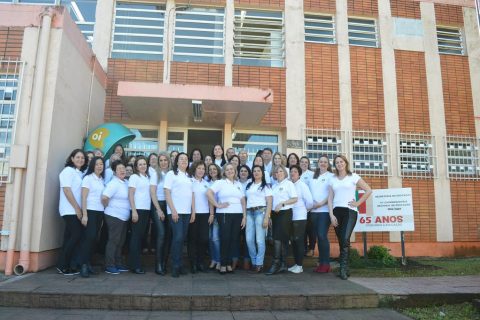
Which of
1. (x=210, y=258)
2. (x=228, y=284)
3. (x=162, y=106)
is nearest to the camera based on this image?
(x=228, y=284)

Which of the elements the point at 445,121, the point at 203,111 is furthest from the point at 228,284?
the point at 445,121

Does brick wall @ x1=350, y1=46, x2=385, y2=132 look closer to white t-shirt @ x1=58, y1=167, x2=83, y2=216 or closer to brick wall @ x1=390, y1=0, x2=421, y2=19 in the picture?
brick wall @ x1=390, y1=0, x2=421, y2=19

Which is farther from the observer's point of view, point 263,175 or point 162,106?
point 162,106

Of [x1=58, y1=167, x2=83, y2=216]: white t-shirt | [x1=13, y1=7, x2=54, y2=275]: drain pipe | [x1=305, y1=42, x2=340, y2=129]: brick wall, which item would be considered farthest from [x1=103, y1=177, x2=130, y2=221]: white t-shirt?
[x1=305, y1=42, x2=340, y2=129]: brick wall

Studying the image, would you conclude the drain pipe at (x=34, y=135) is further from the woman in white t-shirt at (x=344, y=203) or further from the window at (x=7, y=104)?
the woman in white t-shirt at (x=344, y=203)

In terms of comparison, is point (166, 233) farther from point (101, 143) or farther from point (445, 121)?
point (445, 121)

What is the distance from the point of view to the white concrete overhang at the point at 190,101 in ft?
23.8

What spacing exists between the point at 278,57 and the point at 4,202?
661 centimetres

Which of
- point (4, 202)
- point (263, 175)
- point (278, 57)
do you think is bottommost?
point (4, 202)

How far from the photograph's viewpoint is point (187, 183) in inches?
218

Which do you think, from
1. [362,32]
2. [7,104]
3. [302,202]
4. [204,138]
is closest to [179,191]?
[302,202]

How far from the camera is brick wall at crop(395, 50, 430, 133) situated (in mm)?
9367

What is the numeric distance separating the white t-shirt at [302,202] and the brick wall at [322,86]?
3.35m

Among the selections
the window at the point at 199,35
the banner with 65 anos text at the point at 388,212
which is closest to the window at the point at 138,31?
the window at the point at 199,35
